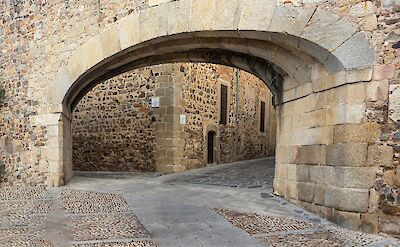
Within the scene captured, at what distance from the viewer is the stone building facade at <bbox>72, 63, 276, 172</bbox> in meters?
9.60

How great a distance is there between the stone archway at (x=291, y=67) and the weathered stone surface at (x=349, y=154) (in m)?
0.01

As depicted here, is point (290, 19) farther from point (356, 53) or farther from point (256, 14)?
point (356, 53)

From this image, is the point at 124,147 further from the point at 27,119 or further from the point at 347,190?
the point at 347,190

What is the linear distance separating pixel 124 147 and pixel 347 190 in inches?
295

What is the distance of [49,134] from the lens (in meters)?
5.95

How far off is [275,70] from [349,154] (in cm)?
212

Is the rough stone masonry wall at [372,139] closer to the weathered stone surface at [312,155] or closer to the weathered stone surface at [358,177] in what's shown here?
the weathered stone surface at [358,177]

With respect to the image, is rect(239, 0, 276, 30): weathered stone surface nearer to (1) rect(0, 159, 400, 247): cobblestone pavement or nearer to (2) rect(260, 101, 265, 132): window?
(1) rect(0, 159, 400, 247): cobblestone pavement

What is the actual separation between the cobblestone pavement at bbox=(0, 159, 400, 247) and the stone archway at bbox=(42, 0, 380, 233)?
0.47 metres

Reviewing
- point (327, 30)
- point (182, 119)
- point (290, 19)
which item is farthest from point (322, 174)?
point (182, 119)

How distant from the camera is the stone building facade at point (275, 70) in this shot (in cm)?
346

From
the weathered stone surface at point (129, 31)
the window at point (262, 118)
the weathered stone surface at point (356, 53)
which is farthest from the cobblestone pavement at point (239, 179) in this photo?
the window at point (262, 118)

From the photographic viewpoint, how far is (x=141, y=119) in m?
9.73

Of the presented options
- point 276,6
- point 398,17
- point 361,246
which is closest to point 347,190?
point 361,246
